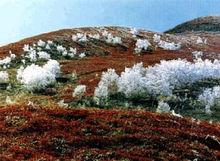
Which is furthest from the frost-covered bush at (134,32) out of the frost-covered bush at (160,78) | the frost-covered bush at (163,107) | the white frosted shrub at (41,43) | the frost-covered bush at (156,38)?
the frost-covered bush at (163,107)

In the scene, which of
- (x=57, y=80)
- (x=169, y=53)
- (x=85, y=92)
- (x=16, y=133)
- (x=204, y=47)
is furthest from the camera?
(x=204, y=47)

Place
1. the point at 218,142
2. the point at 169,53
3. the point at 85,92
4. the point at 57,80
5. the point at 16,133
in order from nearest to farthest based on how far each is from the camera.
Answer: the point at 16,133
the point at 218,142
the point at 85,92
the point at 57,80
the point at 169,53

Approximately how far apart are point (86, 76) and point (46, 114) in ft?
94.2

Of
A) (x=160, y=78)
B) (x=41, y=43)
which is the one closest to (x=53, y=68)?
(x=160, y=78)

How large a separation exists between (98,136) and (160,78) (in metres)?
24.3

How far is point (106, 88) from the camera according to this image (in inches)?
1823

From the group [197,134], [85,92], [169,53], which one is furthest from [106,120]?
[169,53]

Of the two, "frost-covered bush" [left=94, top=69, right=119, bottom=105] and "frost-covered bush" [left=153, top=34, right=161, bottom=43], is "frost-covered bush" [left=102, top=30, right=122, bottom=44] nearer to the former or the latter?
"frost-covered bush" [left=153, top=34, right=161, bottom=43]

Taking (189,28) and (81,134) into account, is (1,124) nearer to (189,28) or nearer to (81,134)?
(81,134)

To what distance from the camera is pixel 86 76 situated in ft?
196

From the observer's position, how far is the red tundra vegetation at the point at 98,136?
2505 cm

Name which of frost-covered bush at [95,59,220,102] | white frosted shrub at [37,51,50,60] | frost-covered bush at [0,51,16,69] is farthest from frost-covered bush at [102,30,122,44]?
frost-covered bush at [95,59,220,102]

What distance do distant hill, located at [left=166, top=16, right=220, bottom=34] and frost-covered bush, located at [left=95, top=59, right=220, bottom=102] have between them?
85660 mm

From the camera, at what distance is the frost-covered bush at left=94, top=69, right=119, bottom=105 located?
151ft
